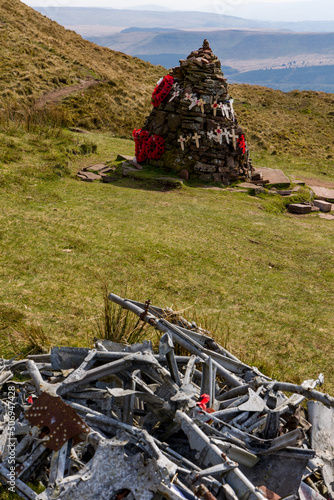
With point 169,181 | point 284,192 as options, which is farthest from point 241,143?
point 169,181

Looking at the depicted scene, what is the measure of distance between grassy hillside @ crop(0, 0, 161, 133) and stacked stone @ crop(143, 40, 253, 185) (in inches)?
254

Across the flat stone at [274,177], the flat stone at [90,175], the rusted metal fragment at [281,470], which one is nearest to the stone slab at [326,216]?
the flat stone at [274,177]

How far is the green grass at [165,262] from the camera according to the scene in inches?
238

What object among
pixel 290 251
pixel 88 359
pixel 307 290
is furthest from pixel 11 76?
pixel 88 359

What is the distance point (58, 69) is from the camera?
2736 centimetres

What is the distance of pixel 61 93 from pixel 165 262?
1971 cm

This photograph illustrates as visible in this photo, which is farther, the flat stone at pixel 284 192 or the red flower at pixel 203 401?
the flat stone at pixel 284 192

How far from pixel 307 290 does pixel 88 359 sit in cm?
589

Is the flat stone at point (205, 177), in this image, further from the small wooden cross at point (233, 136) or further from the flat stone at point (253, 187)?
the small wooden cross at point (233, 136)

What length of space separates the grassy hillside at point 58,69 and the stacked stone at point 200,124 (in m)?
6.44

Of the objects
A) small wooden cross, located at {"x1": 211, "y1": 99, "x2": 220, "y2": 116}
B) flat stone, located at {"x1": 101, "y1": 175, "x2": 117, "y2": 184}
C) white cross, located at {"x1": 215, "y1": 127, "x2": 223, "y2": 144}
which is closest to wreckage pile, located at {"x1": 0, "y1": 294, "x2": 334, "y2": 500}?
flat stone, located at {"x1": 101, "y1": 175, "x2": 117, "y2": 184}

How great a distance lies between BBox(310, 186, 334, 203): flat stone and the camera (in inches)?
Result: 607

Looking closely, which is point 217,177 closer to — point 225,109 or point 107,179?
point 225,109

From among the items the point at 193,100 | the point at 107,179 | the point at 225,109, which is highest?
the point at 193,100
